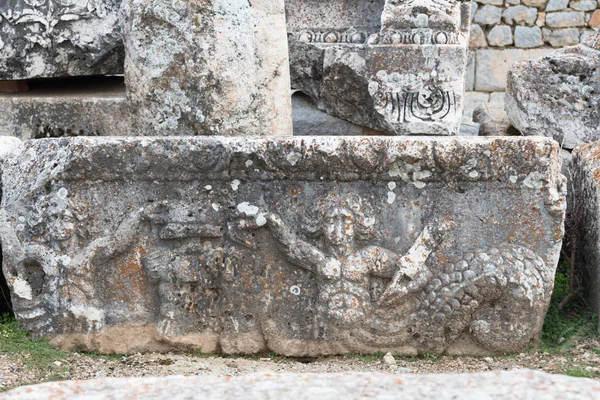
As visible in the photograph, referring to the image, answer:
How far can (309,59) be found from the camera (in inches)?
192

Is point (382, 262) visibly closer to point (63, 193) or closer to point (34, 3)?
point (63, 193)

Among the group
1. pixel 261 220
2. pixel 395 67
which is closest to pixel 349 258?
pixel 261 220

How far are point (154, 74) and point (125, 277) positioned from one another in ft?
2.79

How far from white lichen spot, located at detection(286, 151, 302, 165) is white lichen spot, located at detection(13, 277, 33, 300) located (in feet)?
3.53

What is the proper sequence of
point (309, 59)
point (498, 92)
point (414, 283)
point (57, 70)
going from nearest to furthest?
point (414, 283), point (57, 70), point (309, 59), point (498, 92)

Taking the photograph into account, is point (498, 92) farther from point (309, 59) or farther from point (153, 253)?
point (153, 253)

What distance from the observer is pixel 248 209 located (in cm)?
314

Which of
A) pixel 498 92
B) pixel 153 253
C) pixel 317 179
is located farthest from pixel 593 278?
pixel 498 92

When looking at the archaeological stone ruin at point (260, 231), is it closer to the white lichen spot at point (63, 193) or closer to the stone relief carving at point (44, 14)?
the white lichen spot at point (63, 193)

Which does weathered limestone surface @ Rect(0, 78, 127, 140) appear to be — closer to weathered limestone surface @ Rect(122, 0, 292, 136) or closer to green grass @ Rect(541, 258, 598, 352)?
weathered limestone surface @ Rect(122, 0, 292, 136)

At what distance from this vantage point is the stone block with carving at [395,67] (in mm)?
4387

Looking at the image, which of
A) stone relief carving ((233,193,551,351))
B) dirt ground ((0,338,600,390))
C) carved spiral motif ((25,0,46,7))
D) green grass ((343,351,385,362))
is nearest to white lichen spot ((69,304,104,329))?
dirt ground ((0,338,600,390))

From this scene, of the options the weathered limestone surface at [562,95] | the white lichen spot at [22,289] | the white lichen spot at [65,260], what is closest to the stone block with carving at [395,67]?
the weathered limestone surface at [562,95]

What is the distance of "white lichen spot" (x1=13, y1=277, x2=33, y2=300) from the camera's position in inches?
127
